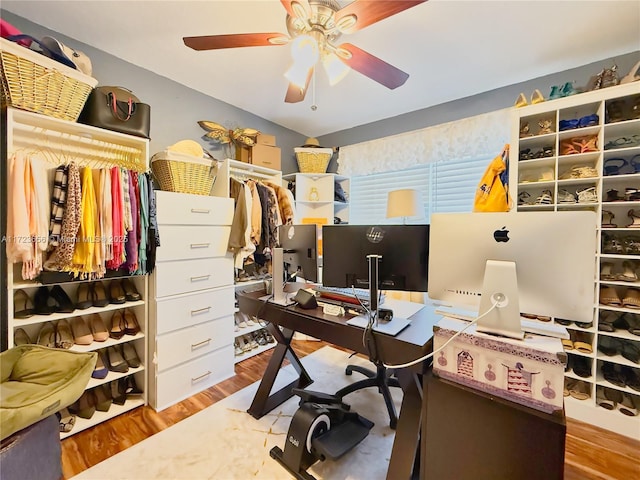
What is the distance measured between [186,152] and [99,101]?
0.57 metres

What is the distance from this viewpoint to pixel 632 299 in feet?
5.49

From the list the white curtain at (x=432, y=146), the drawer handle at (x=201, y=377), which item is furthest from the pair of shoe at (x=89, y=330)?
the white curtain at (x=432, y=146)

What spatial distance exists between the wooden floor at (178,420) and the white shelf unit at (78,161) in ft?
0.29

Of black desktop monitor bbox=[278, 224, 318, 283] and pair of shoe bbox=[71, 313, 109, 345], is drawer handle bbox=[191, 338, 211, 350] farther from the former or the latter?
black desktop monitor bbox=[278, 224, 318, 283]

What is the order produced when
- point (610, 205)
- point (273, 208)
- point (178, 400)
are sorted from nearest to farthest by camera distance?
point (610, 205), point (178, 400), point (273, 208)

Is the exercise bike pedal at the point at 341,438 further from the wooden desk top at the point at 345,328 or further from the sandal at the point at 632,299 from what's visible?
the sandal at the point at 632,299

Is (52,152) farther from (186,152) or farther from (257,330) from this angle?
(257,330)

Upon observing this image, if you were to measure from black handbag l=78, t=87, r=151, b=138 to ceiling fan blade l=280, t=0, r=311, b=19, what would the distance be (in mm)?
1206

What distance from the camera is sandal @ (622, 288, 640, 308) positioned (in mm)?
1664

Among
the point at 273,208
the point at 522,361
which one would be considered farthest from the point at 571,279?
the point at 273,208

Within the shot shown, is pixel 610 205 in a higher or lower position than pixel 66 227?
higher

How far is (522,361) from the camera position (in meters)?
0.91

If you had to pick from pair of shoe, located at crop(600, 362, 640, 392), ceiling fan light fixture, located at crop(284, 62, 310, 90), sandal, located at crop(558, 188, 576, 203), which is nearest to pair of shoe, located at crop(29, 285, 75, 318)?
ceiling fan light fixture, located at crop(284, 62, 310, 90)

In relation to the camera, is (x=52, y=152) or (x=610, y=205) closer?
(x=52, y=152)
